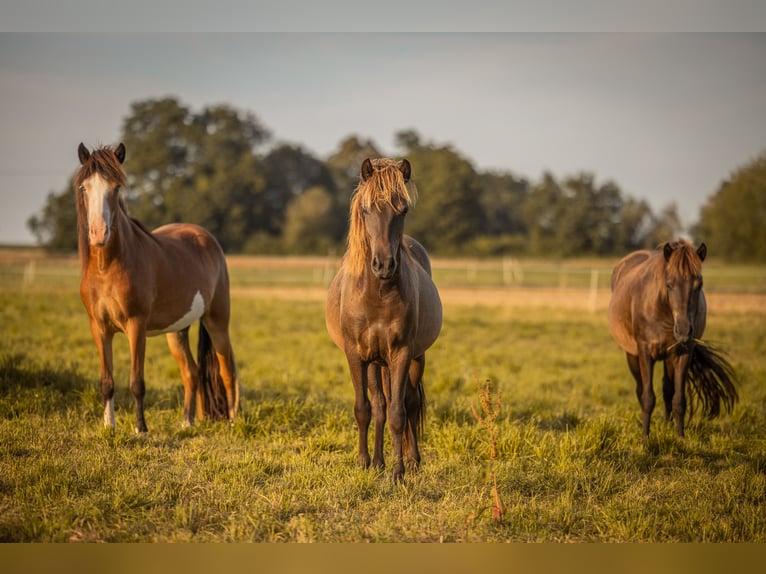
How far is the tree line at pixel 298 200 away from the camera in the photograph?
157 ft

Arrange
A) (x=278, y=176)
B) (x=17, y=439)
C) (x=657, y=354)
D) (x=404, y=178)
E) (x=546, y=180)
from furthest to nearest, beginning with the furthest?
(x=546, y=180) → (x=278, y=176) → (x=657, y=354) → (x=17, y=439) → (x=404, y=178)

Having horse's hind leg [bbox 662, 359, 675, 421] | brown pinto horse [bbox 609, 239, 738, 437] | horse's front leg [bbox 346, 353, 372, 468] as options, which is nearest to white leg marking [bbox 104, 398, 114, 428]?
horse's front leg [bbox 346, 353, 372, 468]

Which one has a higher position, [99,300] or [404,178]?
[404,178]

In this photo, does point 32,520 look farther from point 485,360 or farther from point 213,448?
point 485,360

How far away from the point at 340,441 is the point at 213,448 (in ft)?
3.76

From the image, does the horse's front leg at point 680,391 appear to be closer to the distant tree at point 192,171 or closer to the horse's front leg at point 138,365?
the horse's front leg at point 138,365

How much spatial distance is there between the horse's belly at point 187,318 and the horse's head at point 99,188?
1.20 metres

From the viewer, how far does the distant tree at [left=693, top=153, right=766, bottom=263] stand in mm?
27172

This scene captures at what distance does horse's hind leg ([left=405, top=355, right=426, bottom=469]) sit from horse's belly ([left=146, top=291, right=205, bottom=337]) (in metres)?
2.59

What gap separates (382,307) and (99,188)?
2747mm

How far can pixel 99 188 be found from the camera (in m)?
5.23

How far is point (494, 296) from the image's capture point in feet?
78.6

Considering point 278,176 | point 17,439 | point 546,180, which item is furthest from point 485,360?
point 546,180

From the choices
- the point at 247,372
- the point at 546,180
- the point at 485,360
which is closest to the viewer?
the point at 247,372
